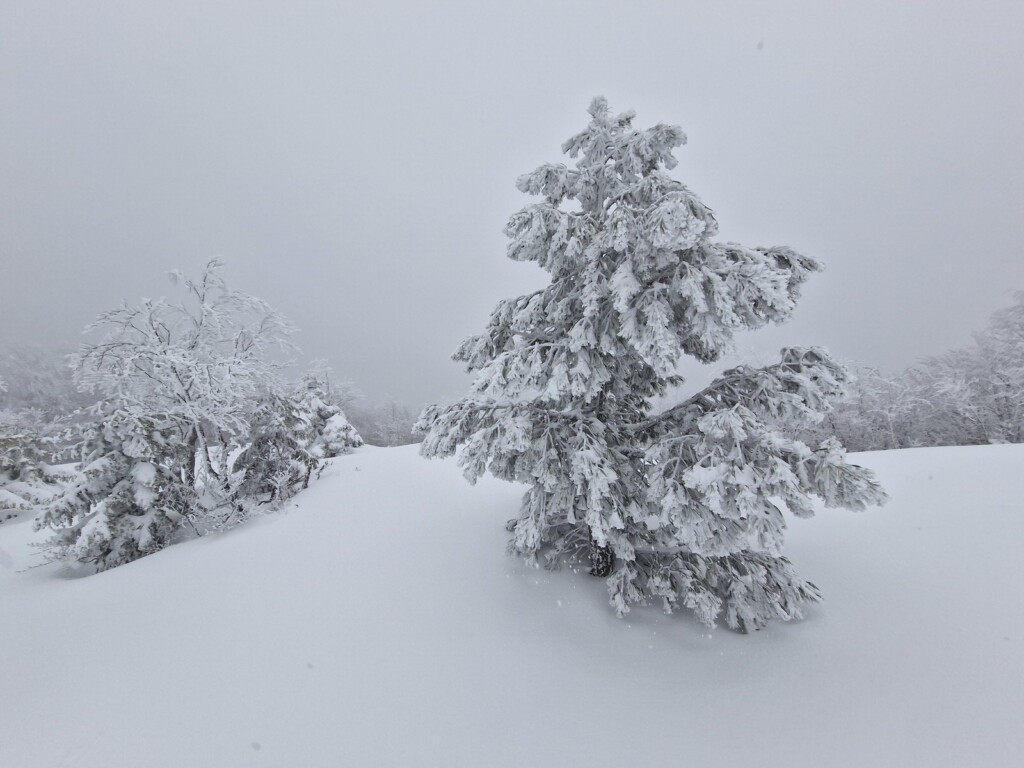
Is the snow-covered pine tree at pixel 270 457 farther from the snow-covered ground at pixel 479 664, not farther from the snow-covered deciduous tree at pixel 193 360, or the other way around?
the snow-covered ground at pixel 479 664

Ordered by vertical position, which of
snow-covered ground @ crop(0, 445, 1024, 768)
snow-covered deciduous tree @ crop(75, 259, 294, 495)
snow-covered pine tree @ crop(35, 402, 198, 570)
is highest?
snow-covered deciduous tree @ crop(75, 259, 294, 495)

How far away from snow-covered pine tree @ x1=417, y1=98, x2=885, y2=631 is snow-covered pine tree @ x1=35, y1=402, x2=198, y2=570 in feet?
19.7

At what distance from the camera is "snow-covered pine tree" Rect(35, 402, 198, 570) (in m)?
7.20

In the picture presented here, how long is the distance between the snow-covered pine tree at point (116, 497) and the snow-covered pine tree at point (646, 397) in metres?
6.02

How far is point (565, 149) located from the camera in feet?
19.0

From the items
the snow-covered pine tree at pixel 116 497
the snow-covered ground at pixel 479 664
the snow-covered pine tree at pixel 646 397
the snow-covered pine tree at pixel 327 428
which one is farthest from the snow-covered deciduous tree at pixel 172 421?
the snow-covered pine tree at pixel 327 428

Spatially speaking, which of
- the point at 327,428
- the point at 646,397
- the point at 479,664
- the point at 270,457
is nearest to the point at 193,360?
the point at 270,457

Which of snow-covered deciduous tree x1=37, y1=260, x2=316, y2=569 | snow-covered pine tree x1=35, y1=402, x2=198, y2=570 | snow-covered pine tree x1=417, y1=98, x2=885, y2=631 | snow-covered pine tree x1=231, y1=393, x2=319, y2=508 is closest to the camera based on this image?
snow-covered pine tree x1=417, y1=98, x2=885, y2=631

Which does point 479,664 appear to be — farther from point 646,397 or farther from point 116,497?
point 116,497

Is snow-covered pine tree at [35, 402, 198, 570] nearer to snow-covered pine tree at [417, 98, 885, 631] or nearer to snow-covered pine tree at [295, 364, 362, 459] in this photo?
snow-covered pine tree at [417, 98, 885, 631]

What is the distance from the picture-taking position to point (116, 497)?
7340mm

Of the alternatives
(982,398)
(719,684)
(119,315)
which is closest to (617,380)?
(719,684)

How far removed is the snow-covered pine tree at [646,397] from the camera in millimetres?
4262

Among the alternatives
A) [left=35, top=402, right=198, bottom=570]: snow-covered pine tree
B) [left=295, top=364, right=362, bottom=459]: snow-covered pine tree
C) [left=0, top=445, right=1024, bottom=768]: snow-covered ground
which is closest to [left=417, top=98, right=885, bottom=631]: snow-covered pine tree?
[left=0, top=445, right=1024, bottom=768]: snow-covered ground
